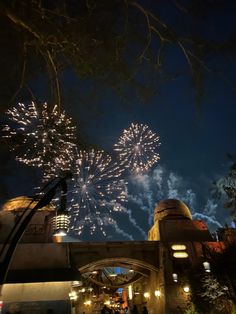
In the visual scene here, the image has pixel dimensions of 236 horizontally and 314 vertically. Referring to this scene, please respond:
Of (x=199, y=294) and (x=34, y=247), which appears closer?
(x=199, y=294)

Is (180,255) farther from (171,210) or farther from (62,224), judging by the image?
(62,224)

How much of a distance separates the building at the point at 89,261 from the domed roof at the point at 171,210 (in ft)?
4.69

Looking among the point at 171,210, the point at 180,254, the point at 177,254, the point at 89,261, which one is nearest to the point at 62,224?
the point at 89,261

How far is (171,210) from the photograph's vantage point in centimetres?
2920

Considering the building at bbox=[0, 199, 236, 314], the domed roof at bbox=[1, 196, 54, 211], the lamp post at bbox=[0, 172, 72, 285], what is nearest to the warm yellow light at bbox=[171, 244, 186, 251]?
the building at bbox=[0, 199, 236, 314]

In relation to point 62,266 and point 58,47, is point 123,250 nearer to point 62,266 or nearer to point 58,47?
point 62,266

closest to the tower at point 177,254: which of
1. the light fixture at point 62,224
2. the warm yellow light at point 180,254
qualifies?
the warm yellow light at point 180,254

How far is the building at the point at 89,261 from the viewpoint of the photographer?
60.3ft

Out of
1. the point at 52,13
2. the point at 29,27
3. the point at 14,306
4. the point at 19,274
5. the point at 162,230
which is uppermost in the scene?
the point at 162,230

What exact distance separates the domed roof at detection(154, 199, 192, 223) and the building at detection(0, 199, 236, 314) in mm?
1431

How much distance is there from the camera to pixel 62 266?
20.5 m

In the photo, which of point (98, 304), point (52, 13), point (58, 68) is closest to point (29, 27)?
point (52, 13)

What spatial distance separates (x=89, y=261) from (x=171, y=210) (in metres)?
10.1

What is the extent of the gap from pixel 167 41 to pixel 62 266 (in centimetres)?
1657
